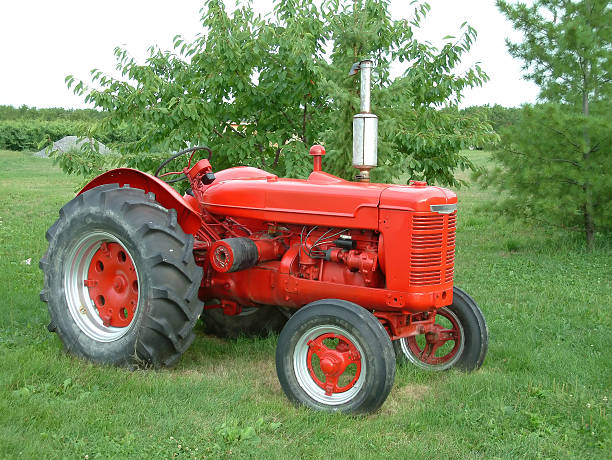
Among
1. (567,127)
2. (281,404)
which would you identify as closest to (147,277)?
(281,404)

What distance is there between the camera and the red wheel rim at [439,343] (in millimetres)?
4945

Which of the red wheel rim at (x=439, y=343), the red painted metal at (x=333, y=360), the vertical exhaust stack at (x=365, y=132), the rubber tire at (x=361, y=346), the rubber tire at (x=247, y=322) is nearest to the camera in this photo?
the rubber tire at (x=361, y=346)

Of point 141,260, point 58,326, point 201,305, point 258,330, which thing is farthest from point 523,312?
point 58,326

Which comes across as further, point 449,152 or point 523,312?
point 449,152

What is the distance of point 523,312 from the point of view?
20.8ft

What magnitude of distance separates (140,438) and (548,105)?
308 inches

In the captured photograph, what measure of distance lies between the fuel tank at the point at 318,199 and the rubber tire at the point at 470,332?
2.70ft

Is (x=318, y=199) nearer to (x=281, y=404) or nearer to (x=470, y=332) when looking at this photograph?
(x=281, y=404)

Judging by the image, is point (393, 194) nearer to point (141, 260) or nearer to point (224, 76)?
point (141, 260)

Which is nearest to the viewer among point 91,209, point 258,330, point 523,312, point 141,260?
point 141,260

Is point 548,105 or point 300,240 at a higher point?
point 548,105

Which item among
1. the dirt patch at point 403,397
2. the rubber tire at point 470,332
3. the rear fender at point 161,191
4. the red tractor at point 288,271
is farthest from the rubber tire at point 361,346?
the rear fender at point 161,191

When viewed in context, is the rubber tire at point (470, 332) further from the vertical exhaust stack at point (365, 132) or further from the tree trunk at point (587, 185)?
the tree trunk at point (587, 185)

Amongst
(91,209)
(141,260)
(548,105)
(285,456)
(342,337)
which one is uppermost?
(548,105)
